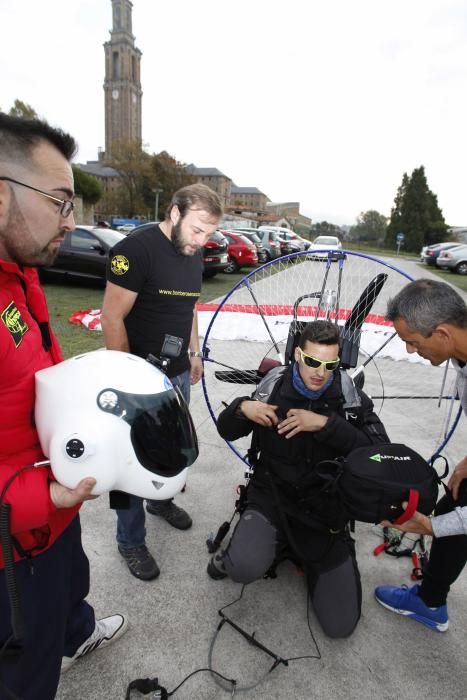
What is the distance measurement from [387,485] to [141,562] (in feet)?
4.71

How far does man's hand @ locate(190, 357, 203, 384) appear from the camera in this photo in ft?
8.87

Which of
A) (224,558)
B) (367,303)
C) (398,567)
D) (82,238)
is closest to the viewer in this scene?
(224,558)

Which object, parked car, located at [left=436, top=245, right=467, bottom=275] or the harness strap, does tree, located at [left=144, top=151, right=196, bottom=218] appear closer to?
parked car, located at [left=436, top=245, right=467, bottom=275]

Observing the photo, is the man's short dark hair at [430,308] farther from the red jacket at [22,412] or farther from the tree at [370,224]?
the tree at [370,224]

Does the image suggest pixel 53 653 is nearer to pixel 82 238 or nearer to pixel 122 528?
pixel 122 528

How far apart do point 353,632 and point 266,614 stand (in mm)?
437

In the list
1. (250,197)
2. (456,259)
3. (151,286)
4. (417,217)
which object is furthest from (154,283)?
(250,197)

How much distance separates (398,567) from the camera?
2.38 m

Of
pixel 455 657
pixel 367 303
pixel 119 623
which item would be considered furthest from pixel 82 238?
pixel 455 657

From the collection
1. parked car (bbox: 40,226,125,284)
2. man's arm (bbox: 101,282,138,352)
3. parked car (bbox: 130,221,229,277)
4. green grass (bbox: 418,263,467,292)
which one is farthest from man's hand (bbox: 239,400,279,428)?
green grass (bbox: 418,263,467,292)

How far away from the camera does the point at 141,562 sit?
7.12 feet

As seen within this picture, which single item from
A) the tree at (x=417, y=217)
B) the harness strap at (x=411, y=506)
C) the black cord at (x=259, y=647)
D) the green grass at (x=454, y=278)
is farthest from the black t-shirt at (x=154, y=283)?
the tree at (x=417, y=217)

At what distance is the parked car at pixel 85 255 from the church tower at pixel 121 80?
8893 centimetres

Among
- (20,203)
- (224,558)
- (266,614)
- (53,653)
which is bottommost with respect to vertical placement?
(266,614)
